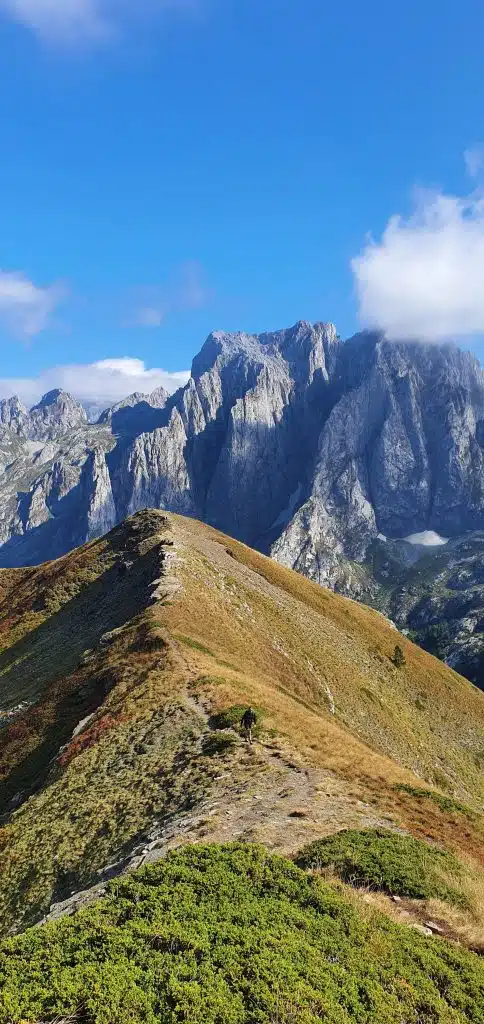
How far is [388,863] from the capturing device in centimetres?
1694

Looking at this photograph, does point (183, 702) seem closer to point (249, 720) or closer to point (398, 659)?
point (249, 720)

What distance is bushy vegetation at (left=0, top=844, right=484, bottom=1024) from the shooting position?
9562mm

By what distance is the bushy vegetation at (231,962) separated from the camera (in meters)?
9.56

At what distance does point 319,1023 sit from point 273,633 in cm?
5410

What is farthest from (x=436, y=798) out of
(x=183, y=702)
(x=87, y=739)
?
(x=87, y=739)

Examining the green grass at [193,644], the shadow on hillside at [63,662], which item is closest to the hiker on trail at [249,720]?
the shadow on hillside at [63,662]

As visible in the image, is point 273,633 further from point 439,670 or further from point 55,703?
point 439,670

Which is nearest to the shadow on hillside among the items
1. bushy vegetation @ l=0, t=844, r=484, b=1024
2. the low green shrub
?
the low green shrub

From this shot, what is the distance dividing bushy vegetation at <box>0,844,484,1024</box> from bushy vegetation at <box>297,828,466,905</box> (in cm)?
238

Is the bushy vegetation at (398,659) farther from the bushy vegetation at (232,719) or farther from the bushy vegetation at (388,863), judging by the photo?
the bushy vegetation at (388,863)

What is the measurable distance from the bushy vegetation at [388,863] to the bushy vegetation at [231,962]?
7.80ft

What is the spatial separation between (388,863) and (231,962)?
8.06m

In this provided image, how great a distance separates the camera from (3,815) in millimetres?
30484

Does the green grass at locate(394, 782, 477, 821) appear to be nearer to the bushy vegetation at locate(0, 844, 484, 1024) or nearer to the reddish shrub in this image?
the bushy vegetation at locate(0, 844, 484, 1024)
